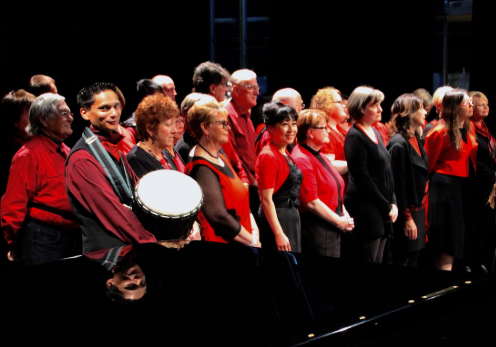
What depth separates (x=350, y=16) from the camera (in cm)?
664

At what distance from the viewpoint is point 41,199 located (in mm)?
3240

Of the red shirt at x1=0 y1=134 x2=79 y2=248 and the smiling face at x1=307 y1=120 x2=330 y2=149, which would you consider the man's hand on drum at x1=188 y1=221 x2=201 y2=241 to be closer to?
the red shirt at x1=0 y1=134 x2=79 y2=248

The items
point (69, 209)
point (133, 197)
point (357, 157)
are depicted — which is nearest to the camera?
point (133, 197)

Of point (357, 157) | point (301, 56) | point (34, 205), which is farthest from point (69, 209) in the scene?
point (301, 56)

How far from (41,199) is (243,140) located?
1604mm

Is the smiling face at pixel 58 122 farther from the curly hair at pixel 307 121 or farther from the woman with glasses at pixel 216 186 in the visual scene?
the curly hair at pixel 307 121

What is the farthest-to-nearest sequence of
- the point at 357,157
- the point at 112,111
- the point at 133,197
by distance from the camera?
1. the point at 357,157
2. the point at 112,111
3. the point at 133,197

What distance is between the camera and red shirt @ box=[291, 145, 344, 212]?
381 cm

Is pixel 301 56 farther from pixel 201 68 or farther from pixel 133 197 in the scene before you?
pixel 133 197

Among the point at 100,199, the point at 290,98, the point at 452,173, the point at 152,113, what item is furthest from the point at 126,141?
the point at 452,173

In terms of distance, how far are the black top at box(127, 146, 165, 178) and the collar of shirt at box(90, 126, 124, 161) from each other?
24cm

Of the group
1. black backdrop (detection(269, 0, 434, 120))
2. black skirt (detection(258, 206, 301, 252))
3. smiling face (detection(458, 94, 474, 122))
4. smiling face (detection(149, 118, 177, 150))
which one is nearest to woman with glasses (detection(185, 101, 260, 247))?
smiling face (detection(149, 118, 177, 150))

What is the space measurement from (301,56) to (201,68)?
2.32 m

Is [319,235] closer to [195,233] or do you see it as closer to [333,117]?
[195,233]
